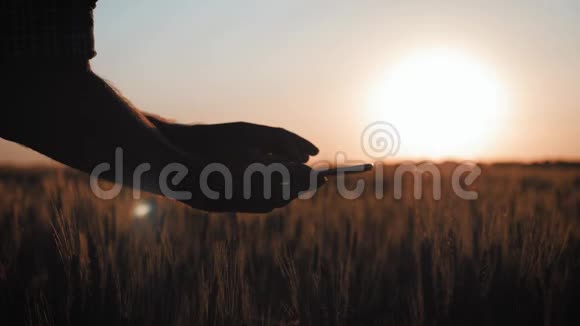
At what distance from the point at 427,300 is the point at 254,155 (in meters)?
0.64

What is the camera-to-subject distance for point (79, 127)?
1.05 meters

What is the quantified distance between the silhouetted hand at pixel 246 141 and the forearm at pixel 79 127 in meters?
0.15

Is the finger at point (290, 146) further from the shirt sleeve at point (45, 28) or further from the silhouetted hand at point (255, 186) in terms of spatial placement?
the shirt sleeve at point (45, 28)

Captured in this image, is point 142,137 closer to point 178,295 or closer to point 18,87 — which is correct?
point 18,87

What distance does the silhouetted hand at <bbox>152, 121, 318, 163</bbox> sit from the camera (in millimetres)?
1225

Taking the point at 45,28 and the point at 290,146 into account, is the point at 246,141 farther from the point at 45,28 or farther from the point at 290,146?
the point at 45,28

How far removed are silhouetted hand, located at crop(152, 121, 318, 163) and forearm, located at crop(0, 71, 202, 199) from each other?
154mm

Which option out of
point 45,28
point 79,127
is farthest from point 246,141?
point 45,28

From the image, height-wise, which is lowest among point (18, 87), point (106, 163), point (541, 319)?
point (541, 319)

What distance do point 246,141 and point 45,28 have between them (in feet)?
1.46

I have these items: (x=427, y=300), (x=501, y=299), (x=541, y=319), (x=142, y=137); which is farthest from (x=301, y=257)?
(x=142, y=137)

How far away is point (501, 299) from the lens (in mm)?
1467

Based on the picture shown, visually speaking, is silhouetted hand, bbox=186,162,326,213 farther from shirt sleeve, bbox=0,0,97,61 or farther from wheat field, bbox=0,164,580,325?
shirt sleeve, bbox=0,0,97,61

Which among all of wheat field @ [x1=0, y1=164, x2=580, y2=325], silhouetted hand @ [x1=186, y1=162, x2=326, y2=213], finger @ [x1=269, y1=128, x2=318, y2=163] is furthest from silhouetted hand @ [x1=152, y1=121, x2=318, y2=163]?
wheat field @ [x1=0, y1=164, x2=580, y2=325]
